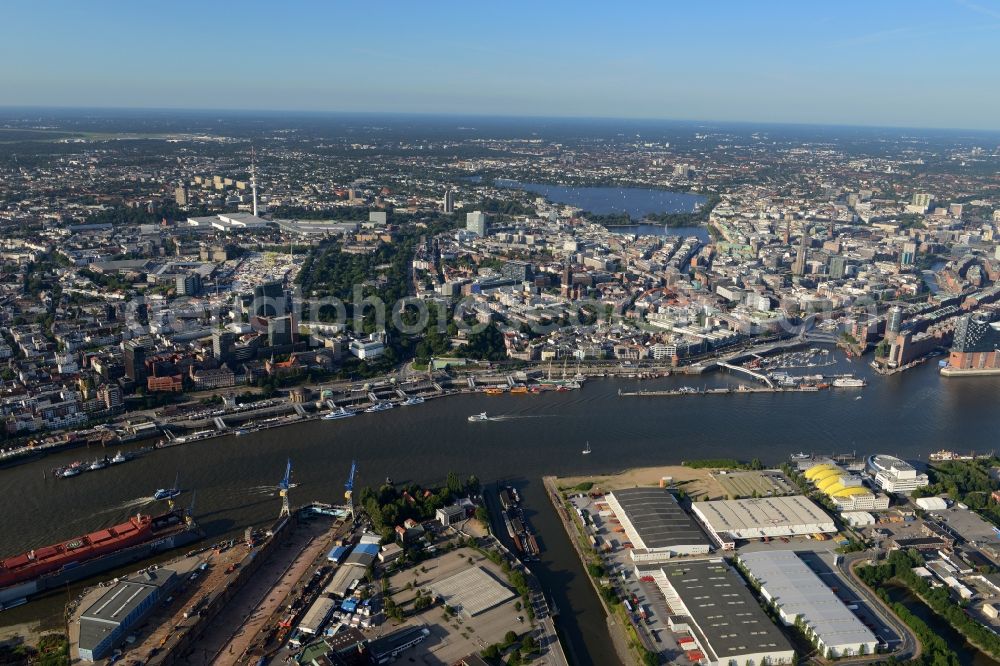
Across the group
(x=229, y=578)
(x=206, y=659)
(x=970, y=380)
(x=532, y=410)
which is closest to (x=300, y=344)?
(x=532, y=410)

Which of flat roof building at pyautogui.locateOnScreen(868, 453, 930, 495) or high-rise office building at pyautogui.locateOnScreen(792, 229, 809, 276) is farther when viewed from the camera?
high-rise office building at pyautogui.locateOnScreen(792, 229, 809, 276)

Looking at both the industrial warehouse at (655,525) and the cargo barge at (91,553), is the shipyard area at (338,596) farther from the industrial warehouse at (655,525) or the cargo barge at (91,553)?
the industrial warehouse at (655,525)

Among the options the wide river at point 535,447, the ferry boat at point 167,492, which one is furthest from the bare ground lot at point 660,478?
the ferry boat at point 167,492

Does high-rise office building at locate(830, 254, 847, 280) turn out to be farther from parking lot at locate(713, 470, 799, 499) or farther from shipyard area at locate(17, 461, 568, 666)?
shipyard area at locate(17, 461, 568, 666)

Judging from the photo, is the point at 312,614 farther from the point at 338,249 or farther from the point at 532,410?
the point at 338,249

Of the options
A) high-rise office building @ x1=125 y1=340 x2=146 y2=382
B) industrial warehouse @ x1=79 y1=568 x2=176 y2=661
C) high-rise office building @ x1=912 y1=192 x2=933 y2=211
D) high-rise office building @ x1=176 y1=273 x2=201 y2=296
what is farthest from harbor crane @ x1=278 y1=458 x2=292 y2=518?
high-rise office building @ x1=912 y1=192 x2=933 y2=211

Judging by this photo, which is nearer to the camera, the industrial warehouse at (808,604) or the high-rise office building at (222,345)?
the industrial warehouse at (808,604)

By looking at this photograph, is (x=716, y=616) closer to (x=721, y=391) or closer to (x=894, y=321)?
(x=721, y=391)
